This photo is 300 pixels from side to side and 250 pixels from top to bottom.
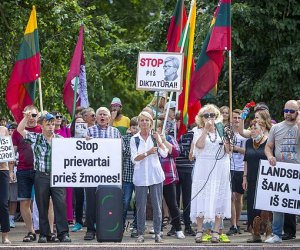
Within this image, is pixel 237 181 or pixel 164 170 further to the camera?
pixel 237 181

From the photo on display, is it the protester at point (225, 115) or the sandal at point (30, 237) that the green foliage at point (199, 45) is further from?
the sandal at point (30, 237)

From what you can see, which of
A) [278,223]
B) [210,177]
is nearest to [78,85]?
[210,177]

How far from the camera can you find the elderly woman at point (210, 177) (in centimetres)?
1659

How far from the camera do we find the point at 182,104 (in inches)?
757

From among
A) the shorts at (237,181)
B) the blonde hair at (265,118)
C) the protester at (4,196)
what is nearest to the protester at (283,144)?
the blonde hair at (265,118)

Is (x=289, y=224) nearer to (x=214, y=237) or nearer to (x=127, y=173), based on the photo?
(x=214, y=237)

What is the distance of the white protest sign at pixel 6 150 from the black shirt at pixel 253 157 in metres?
3.52

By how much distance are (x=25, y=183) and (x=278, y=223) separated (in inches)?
152

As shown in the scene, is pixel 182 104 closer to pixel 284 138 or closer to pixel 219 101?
pixel 284 138

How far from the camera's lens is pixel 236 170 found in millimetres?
18672

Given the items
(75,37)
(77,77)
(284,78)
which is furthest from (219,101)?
(77,77)

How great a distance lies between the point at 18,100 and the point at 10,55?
26.5ft

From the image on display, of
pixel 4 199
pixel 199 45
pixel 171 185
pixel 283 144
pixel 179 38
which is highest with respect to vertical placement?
pixel 199 45

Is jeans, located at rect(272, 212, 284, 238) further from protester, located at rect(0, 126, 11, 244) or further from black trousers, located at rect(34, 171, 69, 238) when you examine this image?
protester, located at rect(0, 126, 11, 244)
